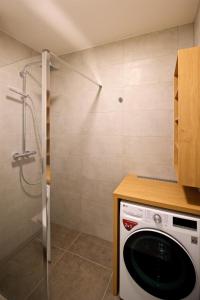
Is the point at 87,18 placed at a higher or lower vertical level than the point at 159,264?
higher

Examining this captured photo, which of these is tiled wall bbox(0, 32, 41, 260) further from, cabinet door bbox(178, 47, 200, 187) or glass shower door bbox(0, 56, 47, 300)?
cabinet door bbox(178, 47, 200, 187)

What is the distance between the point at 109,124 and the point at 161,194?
93 centimetres

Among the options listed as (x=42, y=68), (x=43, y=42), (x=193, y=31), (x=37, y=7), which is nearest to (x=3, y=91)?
(x=42, y=68)

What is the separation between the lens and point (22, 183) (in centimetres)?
124

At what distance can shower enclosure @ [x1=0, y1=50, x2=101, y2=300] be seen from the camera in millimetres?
1024

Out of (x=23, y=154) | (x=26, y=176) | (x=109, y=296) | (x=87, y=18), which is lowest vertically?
(x=109, y=296)

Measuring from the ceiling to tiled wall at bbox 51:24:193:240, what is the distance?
0.14 m

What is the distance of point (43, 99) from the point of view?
98cm

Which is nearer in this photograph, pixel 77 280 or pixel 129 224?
pixel 129 224

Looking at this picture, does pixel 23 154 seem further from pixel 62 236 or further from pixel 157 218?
pixel 62 236

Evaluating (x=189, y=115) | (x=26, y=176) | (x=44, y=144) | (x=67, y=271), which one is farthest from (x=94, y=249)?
(x=189, y=115)

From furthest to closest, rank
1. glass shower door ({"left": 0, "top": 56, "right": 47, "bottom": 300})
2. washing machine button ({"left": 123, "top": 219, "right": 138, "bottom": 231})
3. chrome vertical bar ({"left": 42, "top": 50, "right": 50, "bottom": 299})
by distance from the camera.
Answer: washing machine button ({"left": 123, "top": 219, "right": 138, "bottom": 231}), glass shower door ({"left": 0, "top": 56, "right": 47, "bottom": 300}), chrome vertical bar ({"left": 42, "top": 50, "right": 50, "bottom": 299})

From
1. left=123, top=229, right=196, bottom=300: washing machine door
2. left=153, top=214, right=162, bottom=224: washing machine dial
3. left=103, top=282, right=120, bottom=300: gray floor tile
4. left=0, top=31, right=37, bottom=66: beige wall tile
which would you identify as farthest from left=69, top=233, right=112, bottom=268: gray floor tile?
left=0, top=31, right=37, bottom=66: beige wall tile

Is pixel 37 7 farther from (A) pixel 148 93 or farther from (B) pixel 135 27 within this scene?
(A) pixel 148 93
